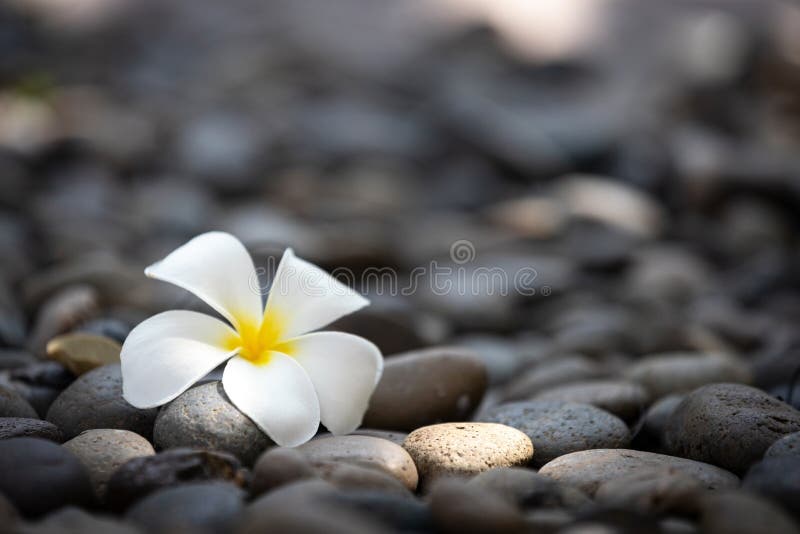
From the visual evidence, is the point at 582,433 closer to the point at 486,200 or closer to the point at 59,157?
the point at 486,200

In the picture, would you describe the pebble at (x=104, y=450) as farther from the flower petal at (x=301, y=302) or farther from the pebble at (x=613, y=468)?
the pebble at (x=613, y=468)

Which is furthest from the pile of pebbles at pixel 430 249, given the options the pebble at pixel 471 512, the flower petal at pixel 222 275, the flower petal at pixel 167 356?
the flower petal at pixel 222 275

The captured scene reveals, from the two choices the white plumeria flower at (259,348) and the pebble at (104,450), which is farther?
the white plumeria flower at (259,348)

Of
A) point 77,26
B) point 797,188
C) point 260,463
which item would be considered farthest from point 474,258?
point 77,26

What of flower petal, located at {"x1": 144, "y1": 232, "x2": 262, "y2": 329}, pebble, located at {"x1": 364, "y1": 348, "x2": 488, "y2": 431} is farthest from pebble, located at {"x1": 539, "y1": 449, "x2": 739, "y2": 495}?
flower petal, located at {"x1": 144, "y1": 232, "x2": 262, "y2": 329}

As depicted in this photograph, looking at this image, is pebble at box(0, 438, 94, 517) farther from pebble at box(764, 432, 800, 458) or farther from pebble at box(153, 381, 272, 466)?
pebble at box(764, 432, 800, 458)

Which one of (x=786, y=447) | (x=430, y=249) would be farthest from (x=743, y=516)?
(x=430, y=249)
